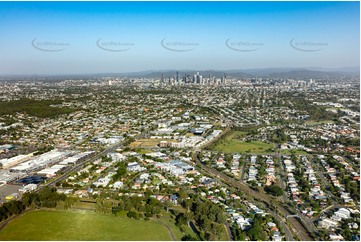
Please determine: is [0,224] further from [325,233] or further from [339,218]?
[339,218]

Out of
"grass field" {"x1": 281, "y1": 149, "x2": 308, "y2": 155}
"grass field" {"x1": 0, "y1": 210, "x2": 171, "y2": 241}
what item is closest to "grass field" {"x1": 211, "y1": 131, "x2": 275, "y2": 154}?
"grass field" {"x1": 281, "y1": 149, "x2": 308, "y2": 155}

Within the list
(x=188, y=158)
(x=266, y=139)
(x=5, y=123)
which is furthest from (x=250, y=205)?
(x=5, y=123)

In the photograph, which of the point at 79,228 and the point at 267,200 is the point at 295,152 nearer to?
the point at 267,200

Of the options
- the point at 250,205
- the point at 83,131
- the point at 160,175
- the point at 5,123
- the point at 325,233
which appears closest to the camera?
the point at 325,233

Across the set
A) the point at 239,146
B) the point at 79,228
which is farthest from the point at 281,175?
the point at 79,228

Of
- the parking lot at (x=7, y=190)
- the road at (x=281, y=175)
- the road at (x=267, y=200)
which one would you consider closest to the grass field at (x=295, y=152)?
the road at (x=281, y=175)

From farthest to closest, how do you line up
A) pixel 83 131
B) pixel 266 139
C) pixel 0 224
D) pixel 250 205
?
pixel 83 131, pixel 266 139, pixel 250 205, pixel 0 224

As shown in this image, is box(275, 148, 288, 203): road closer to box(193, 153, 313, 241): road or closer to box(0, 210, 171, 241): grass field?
box(193, 153, 313, 241): road
